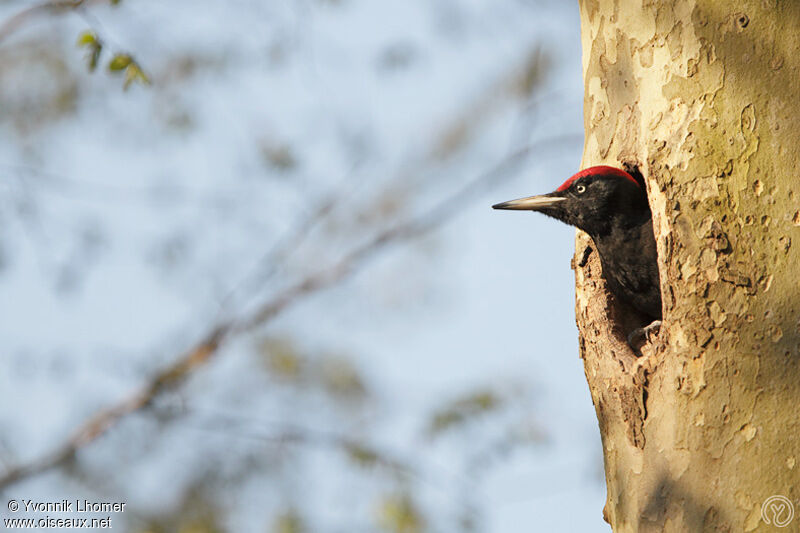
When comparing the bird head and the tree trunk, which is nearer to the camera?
the tree trunk

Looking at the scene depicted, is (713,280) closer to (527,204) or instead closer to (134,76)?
(527,204)

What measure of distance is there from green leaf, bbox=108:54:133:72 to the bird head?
6.36 feet

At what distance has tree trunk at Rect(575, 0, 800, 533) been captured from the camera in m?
2.35

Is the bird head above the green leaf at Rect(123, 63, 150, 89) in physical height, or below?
below

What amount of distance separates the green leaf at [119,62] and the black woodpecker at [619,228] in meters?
2.15

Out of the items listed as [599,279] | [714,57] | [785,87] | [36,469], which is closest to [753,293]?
[785,87]

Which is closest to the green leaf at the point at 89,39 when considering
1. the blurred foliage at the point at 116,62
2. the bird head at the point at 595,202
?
the blurred foliage at the point at 116,62

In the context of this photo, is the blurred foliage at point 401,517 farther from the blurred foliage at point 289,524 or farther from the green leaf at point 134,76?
the green leaf at point 134,76

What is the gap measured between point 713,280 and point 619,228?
1.46m

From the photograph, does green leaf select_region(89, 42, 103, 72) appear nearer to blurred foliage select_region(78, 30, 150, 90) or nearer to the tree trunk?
blurred foliage select_region(78, 30, 150, 90)

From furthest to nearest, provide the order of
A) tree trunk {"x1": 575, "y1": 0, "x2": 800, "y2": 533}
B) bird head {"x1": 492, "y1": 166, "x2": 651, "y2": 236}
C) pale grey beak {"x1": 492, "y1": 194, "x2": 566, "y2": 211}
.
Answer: pale grey beak {"x1": 492, "y1": 194, "x2": 566, "y2": 211}, bird head {"x1": 492, "y1": 166, "x2": 651, "y2": 236}, tree trunk {"x1": 575, "y1": 0, "x2": 800, "y2": 533}

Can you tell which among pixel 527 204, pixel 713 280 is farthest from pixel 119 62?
pixel 713 280

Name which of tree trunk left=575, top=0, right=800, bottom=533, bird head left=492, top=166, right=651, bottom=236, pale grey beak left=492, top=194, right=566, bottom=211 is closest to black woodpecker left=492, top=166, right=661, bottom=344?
bird head left=492, top=166, right=651, bottom=236

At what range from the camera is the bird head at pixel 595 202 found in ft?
12.0
